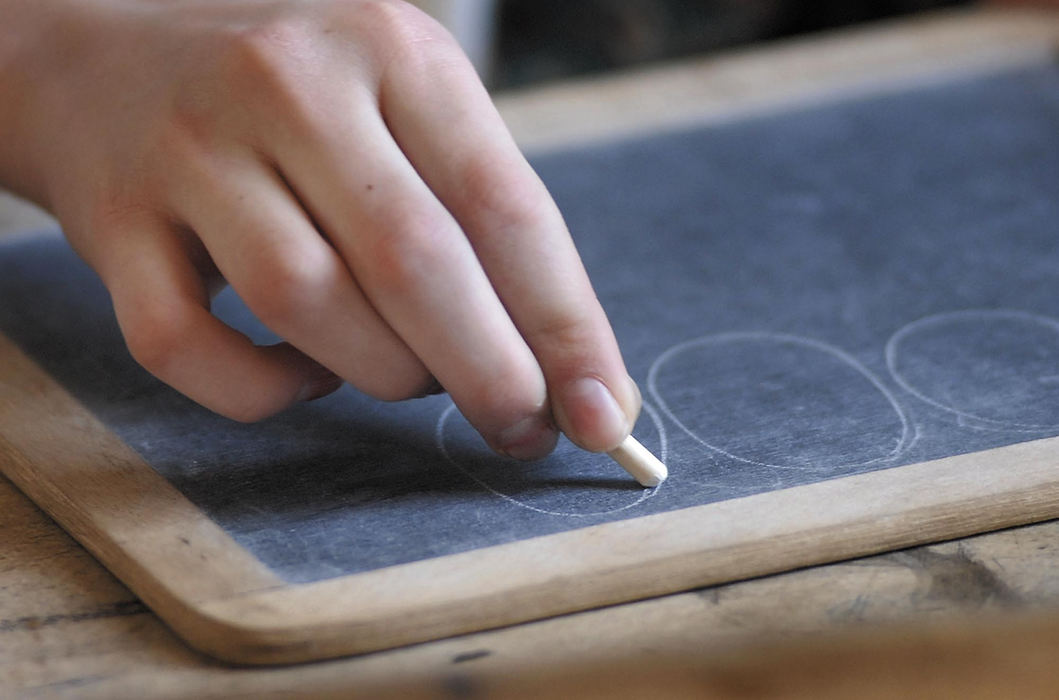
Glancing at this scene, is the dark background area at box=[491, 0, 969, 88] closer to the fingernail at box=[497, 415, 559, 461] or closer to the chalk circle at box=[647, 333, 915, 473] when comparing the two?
the chalk circle at box=[647, 333, 915, 473]

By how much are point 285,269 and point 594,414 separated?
140 millimetres

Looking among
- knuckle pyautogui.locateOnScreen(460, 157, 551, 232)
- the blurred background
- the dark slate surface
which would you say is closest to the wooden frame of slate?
the dark slate surface

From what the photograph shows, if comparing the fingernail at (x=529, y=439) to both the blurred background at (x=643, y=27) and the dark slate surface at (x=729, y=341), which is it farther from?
the blurred background at (x=643, y=27)

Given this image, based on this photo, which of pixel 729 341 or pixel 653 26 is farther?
pixel 653 26

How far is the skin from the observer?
469 mm

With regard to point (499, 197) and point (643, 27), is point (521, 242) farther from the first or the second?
point (643, 27)

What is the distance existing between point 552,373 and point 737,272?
0.25m

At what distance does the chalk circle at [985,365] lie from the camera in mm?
553

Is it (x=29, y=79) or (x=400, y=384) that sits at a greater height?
(x=29, y=79)

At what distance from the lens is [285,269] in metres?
0.46

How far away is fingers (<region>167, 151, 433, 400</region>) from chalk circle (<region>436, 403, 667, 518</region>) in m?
0.06

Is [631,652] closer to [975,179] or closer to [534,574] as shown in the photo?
[534,574]

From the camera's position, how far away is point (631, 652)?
411mm

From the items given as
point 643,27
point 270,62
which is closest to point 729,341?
point 270,62
